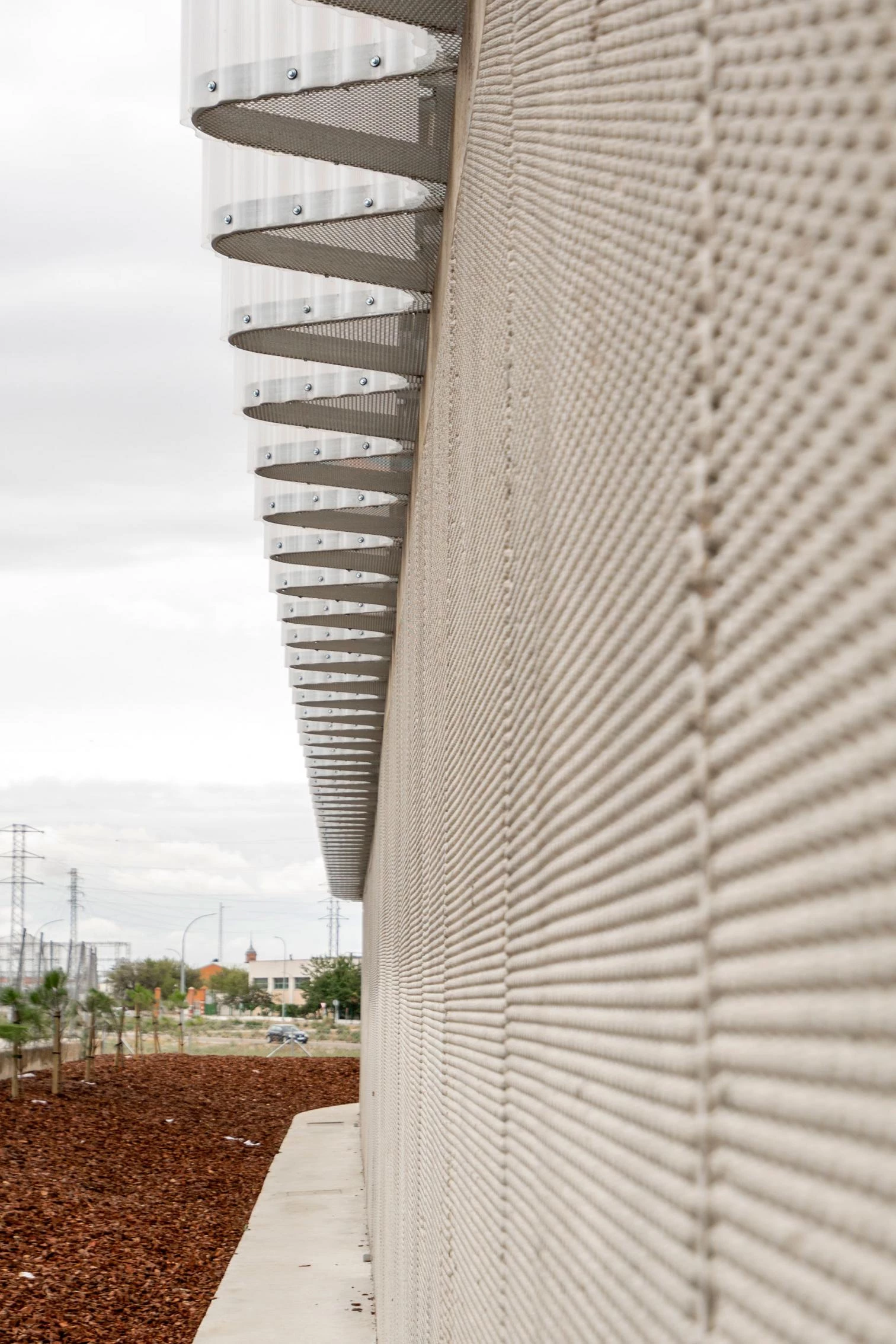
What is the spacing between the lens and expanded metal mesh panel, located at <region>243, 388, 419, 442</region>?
7629 mm

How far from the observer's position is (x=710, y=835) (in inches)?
51.9

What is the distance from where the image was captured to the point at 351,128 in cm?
532

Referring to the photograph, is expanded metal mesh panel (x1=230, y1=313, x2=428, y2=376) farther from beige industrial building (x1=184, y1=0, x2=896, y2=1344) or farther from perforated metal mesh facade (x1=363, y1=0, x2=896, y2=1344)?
perforated metal mesh facade (x1=363, y1=0, x2=896, y2=1344)

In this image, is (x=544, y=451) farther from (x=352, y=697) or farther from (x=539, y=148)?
(x=352, y=697)

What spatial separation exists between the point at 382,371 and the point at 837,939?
633 cm

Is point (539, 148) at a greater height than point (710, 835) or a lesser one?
greater

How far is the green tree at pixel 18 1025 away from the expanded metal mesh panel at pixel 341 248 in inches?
863

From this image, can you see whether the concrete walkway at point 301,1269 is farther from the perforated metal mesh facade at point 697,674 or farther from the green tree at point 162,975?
Answer: the green tree at point 162,975

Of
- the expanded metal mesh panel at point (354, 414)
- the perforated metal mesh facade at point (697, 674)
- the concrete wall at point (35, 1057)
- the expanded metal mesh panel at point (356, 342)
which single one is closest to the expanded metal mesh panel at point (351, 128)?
the expanded metal mesh panel at point (356, 342)

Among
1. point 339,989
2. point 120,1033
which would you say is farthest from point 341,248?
point 339,989

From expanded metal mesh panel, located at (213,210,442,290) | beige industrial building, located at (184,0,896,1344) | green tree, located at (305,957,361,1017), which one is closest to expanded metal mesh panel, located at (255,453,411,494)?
expanded metal mesh panel, located at (213,210,442,290)

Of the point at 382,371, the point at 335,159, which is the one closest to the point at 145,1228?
the point at 382,371

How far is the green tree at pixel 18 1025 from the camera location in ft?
84.3

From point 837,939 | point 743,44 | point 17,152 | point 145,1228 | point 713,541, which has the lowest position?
point 145,1228
